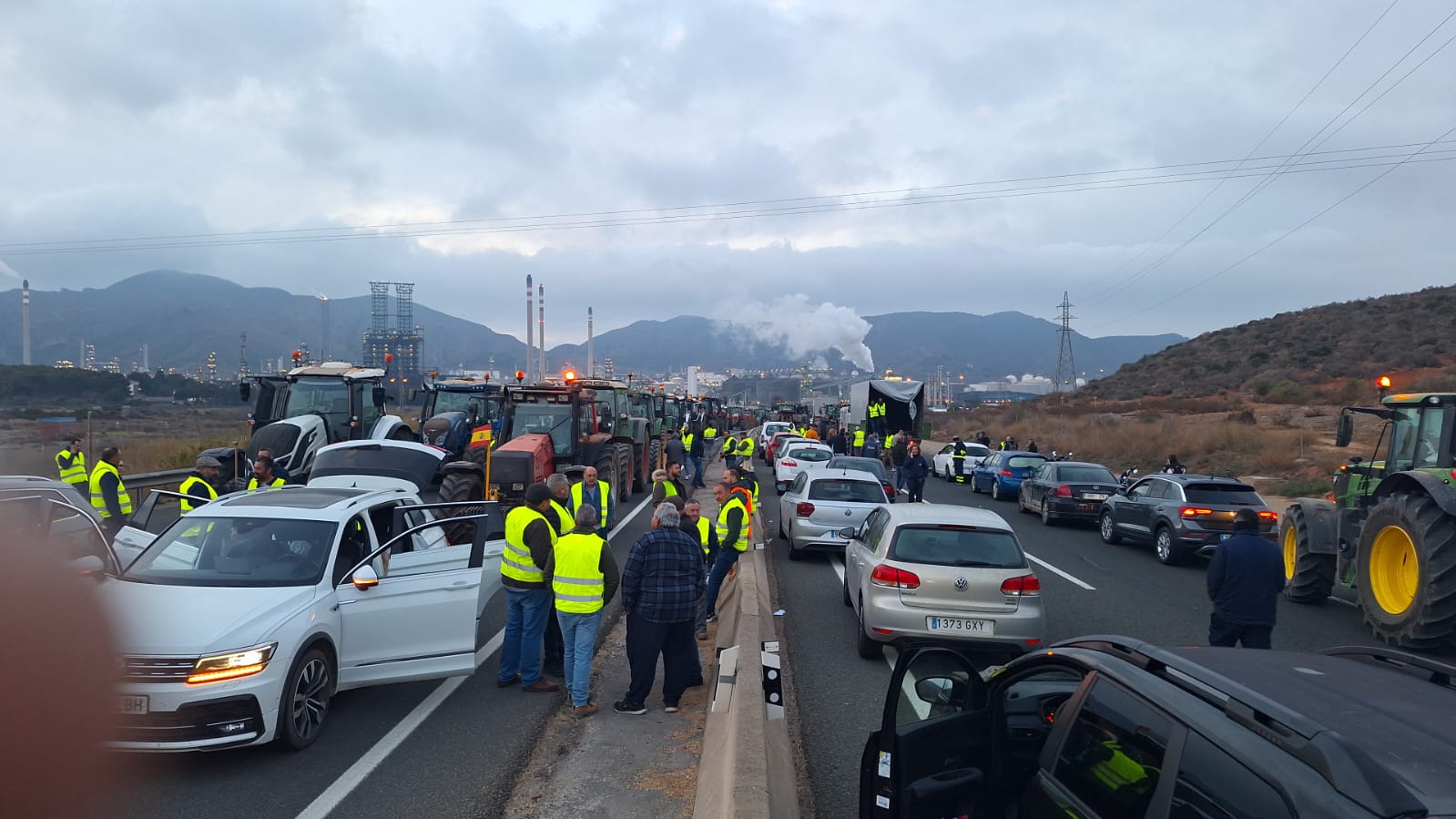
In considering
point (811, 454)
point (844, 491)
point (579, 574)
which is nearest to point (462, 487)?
point (844, 491)

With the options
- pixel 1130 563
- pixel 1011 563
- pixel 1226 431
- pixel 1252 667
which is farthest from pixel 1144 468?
pixel 1252 667

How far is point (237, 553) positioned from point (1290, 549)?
13022 mm

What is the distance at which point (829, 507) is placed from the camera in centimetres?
1472

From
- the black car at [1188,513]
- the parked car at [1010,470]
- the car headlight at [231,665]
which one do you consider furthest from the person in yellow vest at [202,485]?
the parked car at [1010,470]

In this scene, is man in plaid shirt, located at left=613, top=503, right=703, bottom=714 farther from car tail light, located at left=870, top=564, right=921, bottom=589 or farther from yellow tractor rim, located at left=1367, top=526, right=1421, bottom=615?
yellow tractor rim, located at left=1367, top=526, right=1421, bottom=615

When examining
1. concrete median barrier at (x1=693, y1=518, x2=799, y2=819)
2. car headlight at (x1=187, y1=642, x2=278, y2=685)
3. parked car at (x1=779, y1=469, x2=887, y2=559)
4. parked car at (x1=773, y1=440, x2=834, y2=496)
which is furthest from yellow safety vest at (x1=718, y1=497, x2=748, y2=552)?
parked car at (x1=773, y1=440, x2=834, y2=496)

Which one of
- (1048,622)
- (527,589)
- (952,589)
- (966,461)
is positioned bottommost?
(1048,622)

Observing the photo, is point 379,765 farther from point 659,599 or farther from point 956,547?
point 956,547

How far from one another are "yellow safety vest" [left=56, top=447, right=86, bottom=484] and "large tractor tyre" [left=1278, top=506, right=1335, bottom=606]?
18.4m

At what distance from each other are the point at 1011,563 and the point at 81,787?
26.3 feet

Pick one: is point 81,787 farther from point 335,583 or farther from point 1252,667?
point 335,583

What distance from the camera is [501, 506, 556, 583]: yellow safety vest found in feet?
25.7

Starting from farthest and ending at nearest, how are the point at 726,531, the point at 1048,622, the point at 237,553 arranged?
the point at 1048,622 → the point at 726,531 → the point at 237,553

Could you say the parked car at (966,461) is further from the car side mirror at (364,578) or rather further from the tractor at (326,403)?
the car side mirror at (364,578)
